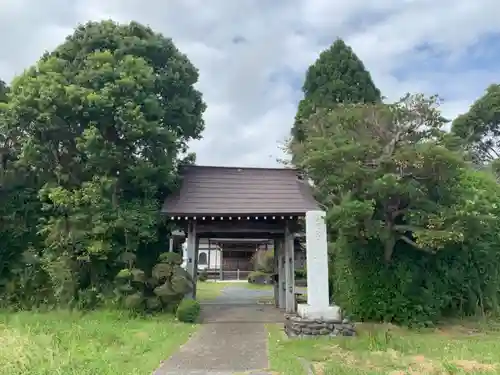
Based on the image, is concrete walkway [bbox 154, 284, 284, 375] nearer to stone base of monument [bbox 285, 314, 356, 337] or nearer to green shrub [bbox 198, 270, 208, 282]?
stone base of monument [bbox 285, 314, 356, 337]

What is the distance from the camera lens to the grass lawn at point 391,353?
237 inches

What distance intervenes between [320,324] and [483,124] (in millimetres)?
22620

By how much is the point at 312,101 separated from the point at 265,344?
10833 millimetres

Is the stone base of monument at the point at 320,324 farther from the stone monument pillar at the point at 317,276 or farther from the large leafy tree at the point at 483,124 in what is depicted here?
the large leafy tree at the point at 483,124

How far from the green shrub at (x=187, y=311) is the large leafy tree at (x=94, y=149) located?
6.65 ft

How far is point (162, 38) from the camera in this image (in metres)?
14.7

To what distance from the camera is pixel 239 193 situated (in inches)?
541

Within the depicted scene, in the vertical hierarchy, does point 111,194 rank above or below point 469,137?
below

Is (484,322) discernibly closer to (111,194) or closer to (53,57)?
(111,194)

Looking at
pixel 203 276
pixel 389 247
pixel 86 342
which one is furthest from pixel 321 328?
pixel 203 276

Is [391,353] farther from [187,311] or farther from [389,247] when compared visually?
[187,311]

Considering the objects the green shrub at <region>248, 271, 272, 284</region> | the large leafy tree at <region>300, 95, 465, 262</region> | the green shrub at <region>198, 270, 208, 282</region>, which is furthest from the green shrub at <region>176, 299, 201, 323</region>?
the green shrub at <region>198, 270, 208, 282</region>

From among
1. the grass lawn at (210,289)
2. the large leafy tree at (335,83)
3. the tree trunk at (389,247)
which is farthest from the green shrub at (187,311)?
the large leafy tree at (335,83)

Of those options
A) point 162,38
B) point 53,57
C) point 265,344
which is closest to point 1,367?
point 265,344
